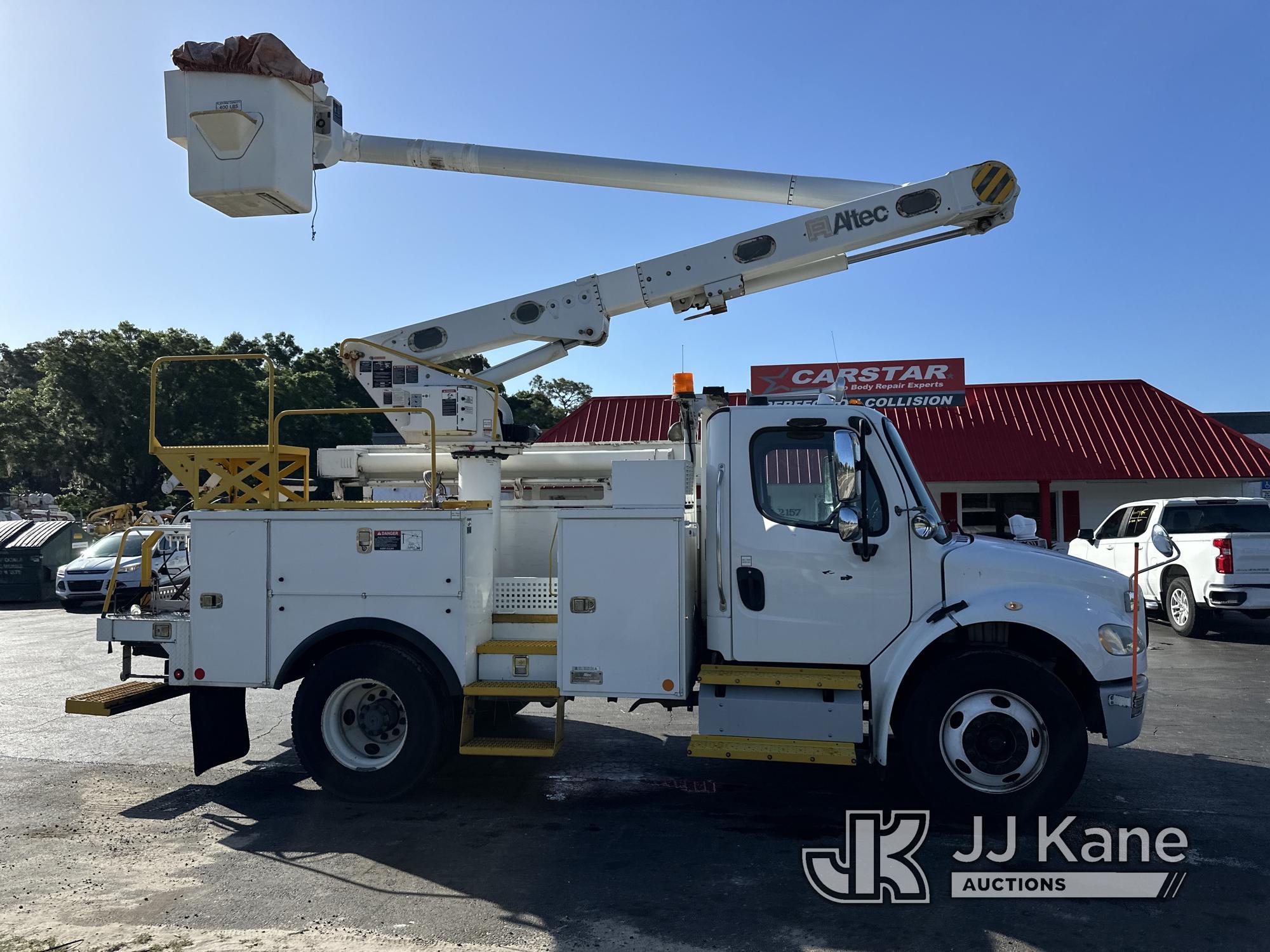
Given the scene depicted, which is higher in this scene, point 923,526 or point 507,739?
point 923,526

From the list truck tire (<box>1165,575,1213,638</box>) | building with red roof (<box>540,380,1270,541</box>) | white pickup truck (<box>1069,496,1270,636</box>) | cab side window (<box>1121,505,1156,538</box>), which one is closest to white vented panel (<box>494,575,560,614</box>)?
white pickup truck (<box>1069,496,1270,636</box>)

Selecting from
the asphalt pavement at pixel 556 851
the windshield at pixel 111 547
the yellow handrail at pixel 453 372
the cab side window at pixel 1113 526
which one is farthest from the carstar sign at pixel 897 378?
the yellow handrail at pixel 453 372

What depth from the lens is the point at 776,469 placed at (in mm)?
5641

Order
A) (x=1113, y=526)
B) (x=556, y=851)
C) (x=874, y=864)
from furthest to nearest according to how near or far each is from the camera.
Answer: (x=1113, y=526) < (x=556, y=851) < (x=874, y=864)

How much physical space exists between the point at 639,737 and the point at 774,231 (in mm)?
4364

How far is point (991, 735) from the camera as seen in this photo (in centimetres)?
526

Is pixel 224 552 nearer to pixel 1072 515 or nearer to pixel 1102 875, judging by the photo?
pixel 1102 875

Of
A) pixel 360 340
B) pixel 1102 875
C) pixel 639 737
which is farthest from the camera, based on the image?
pixel 639 737

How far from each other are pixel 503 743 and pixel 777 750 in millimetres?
1719

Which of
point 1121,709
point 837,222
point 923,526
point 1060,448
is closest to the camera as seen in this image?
point 1121,709

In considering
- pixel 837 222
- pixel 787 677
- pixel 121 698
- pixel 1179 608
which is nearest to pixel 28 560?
pixel 121 698

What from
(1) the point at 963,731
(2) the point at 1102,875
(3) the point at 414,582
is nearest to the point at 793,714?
(1) the point at 963,731

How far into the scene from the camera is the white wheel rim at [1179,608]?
1341cm

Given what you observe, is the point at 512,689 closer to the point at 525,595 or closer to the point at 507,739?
the point at 507,739
